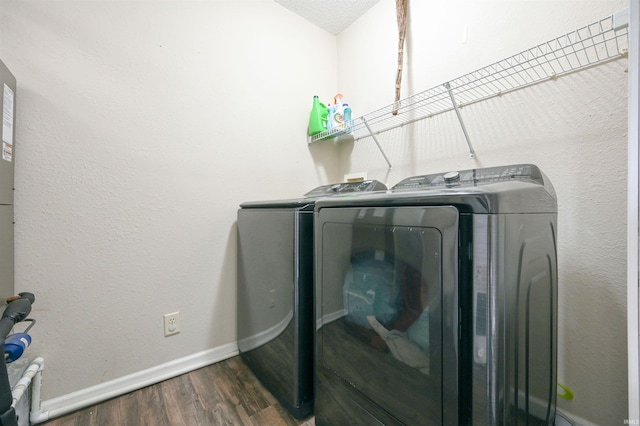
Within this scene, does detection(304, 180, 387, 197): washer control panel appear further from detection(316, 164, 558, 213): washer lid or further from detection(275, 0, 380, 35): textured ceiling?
detection(275, 0, 380, 35): textured ceiling

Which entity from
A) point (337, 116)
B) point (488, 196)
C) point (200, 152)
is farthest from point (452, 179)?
point (200, 152)

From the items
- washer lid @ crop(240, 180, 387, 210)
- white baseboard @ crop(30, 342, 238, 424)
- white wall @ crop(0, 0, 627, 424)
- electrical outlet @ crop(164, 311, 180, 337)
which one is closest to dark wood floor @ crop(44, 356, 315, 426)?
white baseboard @ crop(30, 342, 238, 424)

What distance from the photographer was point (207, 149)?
1547 millimetres

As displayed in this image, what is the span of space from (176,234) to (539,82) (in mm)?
1882

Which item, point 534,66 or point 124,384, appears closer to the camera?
point 534,66

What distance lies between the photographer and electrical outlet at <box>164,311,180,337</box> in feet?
4.57

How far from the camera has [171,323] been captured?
1406 millimetres

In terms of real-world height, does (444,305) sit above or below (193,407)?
above

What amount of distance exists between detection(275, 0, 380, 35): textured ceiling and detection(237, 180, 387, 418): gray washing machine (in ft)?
4.94

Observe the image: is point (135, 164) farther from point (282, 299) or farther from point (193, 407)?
point (193, 407)

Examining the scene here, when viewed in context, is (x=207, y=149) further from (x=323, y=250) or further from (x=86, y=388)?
(x=86, y=388)

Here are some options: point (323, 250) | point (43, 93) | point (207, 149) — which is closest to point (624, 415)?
point (323, 250)

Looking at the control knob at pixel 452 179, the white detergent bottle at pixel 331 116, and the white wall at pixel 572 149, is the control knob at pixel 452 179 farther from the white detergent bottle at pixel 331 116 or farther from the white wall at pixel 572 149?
the white detergent bottle at pixel 331 116

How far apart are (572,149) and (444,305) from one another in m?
0.92
